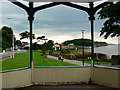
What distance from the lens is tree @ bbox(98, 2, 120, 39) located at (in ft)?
21.6

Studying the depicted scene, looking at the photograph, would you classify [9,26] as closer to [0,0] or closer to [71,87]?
[0,0]

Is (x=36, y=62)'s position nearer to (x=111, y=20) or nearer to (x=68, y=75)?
(x=68, y=75)

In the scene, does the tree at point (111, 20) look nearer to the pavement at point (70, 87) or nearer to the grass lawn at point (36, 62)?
the grass lawn at point (36, 62)

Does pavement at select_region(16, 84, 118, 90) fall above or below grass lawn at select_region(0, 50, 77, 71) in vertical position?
below

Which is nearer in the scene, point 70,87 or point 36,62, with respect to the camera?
point 70,87

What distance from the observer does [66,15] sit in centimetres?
649

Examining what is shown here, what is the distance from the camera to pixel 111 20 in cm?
697

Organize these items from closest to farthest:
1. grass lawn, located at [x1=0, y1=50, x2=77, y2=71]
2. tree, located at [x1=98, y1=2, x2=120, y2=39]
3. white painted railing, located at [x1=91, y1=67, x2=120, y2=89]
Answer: white painted railing, located at [x1=91, y1=67, x2=120, y2=89] → grass lawn, located at [x1=0, y1=50, x2=77, y2=71] → tree, located at [x1=98, y1=2, x2=120, y2=39]

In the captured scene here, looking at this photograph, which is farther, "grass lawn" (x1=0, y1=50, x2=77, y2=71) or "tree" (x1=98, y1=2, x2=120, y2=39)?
"tree" (x1=98, y1=2, x2=120, y2=39)

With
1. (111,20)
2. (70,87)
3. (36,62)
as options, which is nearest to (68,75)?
(70,87)

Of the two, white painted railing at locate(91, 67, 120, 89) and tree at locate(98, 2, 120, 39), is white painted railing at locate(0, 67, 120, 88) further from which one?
tree at locate(98, 2, 120, 39)

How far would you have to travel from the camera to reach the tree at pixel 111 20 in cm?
658

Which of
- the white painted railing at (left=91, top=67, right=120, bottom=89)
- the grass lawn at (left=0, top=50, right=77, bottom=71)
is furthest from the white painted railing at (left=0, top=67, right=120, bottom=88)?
the grass lawn at (left=0, top=50, right=77, bottom=71)

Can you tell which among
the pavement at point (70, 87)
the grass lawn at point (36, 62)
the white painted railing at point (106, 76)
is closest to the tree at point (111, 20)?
the grass lawn at point (36, 62)
